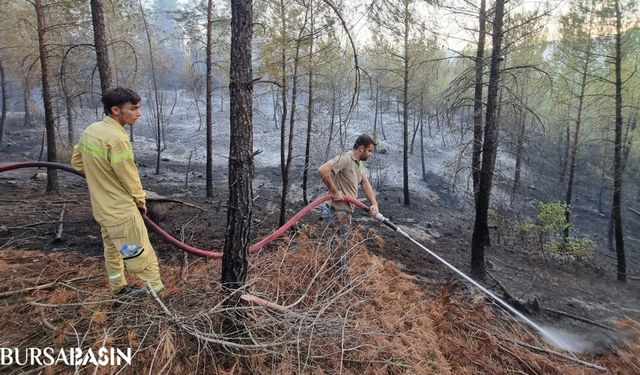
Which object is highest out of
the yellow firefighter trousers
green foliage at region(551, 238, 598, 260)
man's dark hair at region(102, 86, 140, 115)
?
man's dark hair at region(102, 86, 140, 115)

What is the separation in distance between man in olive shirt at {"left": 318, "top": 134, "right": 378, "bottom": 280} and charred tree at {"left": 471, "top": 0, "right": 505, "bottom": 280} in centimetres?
345

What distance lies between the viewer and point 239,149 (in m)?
2.60

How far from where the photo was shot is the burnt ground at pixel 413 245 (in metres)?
5.96

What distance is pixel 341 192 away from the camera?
14.4 feet

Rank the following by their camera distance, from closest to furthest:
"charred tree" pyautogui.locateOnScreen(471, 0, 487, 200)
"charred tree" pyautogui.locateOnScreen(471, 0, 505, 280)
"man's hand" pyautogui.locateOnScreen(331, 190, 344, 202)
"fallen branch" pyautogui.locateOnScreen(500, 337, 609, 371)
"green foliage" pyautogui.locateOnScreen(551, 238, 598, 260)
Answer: "fallen branch" pyautogui.locateOnScreen(500, 337, 609, 371), "man's hand" pyautogui.locateOnScreen(331, 190, 344, 202), "charred tree" pyautogui.locateOnScreen(471, 0, 505, 280), "charred tree" pyautogui.locateOnScreen(471, 0, 487, 200), "green foliage" pyautogui.locateOnScreen(551, 238, 598, 260)

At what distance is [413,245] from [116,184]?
858 cm

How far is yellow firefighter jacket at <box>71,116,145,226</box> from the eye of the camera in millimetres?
2748

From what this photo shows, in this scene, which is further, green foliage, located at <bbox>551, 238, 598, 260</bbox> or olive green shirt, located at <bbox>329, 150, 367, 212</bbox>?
green foliage, located at <bbox>551, 238, 598, 260</bbox>

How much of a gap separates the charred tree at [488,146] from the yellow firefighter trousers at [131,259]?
614 centimetres

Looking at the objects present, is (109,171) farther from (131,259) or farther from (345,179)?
(345,179)

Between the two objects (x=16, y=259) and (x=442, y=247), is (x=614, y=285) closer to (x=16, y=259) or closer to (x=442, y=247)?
(x=442, y=247)

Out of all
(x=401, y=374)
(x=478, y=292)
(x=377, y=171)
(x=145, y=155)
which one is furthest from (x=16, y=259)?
(x=145, y=155)

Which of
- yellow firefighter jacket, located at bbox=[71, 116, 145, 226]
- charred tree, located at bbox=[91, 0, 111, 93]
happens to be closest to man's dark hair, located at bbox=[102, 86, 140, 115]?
yellow firefighter jacket, located at bbox=[71, 116, 145, 226]

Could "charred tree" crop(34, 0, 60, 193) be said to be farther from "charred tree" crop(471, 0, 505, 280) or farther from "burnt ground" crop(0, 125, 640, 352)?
"charred tree" crop(471, 0, 505, 280)
